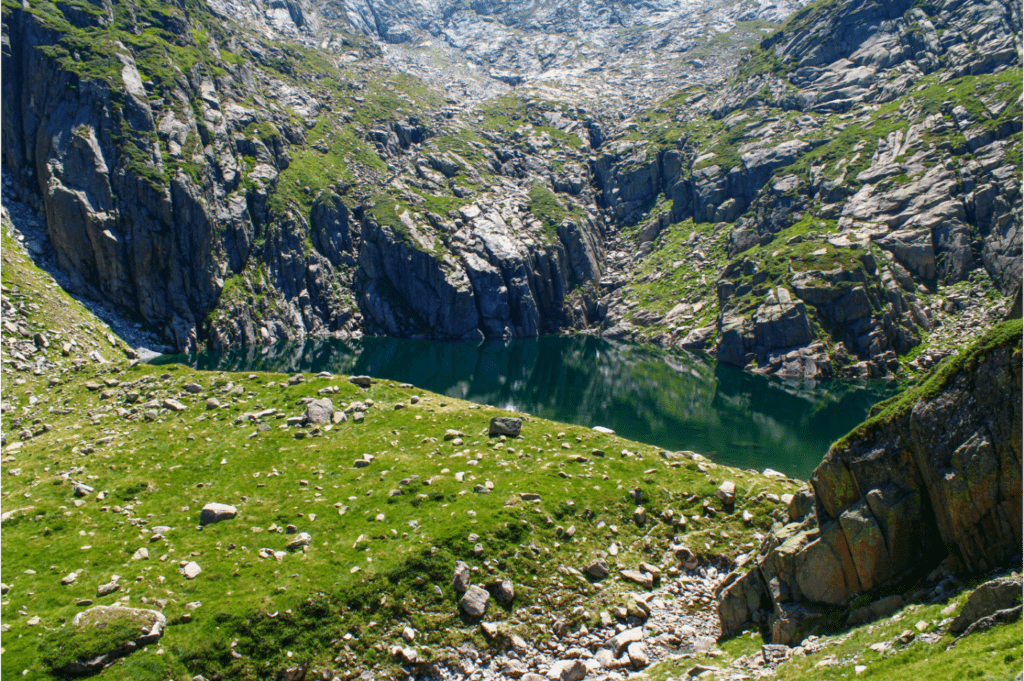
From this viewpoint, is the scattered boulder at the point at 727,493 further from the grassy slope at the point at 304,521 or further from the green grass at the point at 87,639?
the green grass at the point at 87,639

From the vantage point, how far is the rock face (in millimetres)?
11234

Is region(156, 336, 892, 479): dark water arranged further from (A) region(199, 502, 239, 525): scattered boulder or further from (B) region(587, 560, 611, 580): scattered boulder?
(A) region(199, 502, 239, 525): scattered boulder

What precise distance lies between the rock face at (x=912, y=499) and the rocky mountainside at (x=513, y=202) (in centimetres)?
9341

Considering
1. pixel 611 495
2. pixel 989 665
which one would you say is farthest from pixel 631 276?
pixel 989 665

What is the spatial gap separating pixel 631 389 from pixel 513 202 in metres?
117

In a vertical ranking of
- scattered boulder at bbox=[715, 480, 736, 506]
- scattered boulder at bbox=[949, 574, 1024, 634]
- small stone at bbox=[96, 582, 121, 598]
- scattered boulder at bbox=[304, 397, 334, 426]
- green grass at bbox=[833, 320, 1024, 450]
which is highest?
green grass at bbox=[833, 320, 1024, 450]

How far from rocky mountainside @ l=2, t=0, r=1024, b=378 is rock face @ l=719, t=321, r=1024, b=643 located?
9341 centimetres

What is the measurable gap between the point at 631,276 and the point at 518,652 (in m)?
163

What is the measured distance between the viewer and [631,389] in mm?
81938

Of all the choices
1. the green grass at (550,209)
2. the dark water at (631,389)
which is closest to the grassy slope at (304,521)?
the dark water at (631,389)

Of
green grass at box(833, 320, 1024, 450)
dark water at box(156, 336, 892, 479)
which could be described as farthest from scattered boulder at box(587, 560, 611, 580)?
dark water at box(156, 336, 892, 479)

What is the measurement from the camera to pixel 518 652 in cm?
1572

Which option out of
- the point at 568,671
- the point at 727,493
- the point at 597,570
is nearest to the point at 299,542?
the point at 568,671

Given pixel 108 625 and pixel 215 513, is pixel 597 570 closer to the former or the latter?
pixel 215 513
